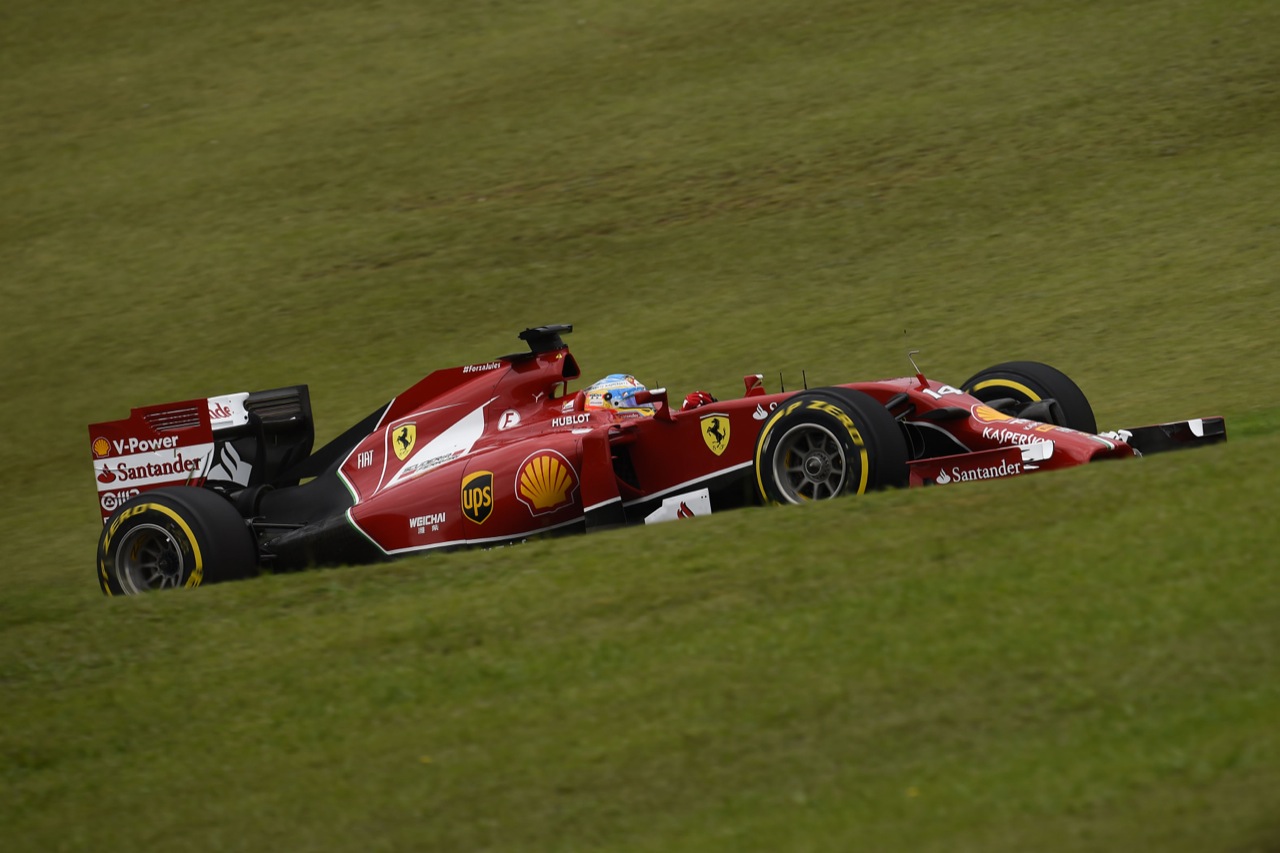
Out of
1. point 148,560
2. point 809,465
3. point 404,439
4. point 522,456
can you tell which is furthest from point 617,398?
point 148,560

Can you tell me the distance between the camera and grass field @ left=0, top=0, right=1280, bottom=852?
6.00 meters

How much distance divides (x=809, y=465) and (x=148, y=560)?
470cm

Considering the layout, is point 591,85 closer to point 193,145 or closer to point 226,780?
point 193,145

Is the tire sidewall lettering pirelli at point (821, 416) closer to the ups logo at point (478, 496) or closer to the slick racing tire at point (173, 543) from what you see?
the ups logo at point (478, 496)

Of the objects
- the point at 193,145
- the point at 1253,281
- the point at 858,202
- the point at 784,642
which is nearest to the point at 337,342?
the point at 858,202

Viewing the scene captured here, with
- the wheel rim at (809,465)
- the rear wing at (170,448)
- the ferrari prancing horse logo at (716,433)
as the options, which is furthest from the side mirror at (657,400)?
the rear wing at (170,448)

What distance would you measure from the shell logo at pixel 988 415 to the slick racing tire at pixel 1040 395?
0.48 metres

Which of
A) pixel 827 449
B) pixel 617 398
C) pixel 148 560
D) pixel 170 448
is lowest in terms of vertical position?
pixel 148 560

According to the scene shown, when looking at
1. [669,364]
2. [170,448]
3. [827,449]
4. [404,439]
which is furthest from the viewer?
[669,364]

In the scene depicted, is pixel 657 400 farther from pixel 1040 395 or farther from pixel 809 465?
pixel 1040 395

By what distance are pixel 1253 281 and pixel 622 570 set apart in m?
Answer: 11.6

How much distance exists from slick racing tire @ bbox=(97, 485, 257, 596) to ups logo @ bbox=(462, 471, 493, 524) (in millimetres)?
1580

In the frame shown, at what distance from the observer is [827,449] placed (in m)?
8.82

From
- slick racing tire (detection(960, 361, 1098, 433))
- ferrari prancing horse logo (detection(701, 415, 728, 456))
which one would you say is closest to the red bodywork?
ferrari prancing horse logo (detection(701, 415, 728, 456))
